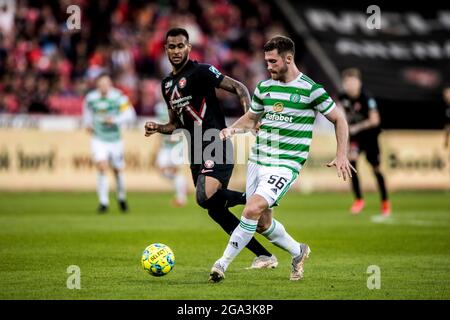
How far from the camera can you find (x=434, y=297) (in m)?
7.89

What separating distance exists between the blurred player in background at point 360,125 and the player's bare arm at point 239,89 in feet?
25.6

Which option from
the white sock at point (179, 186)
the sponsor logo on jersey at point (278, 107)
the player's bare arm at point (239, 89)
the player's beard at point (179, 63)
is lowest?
the white sock at point (179, 186)

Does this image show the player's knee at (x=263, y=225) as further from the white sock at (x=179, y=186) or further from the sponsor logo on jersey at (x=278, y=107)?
the white sock at (x=179, y=186)

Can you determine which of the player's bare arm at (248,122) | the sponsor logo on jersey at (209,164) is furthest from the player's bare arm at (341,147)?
the sponsor logo on jersey at (209,164)

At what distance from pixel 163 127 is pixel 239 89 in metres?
0.99

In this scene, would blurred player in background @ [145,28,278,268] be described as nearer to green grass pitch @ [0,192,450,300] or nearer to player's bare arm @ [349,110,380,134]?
green grass pitch @ [0,192,450,300]

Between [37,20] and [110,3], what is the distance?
272 centimetres

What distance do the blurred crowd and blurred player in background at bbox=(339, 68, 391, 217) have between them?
815 centimetres

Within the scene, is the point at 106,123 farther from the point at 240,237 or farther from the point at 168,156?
the point at 240,237

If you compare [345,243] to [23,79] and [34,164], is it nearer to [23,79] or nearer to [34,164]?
[34,164]

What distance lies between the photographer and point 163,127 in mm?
10086

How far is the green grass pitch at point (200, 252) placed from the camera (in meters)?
8.21

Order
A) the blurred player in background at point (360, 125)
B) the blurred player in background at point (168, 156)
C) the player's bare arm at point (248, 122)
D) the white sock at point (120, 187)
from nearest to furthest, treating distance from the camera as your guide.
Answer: the player's bare arm at point (248, 122), the blurred player in background at point (360, 125), the white sock at point (120, 187), the blurred player in background at point (168, 156)

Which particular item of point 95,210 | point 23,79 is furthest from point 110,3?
point 95,210
